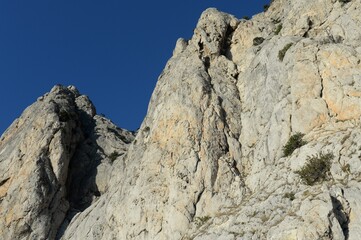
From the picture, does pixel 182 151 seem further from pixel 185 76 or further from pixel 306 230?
pixel 306 230

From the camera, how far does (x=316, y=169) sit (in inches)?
1024

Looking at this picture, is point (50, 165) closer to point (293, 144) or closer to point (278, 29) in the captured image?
point (278, 29)

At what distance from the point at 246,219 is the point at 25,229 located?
28.0 metres

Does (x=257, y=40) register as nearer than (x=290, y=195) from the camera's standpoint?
No

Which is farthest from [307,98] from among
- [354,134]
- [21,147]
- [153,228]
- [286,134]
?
[21,147]

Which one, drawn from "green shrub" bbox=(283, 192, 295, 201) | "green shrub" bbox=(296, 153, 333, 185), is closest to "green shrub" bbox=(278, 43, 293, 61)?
"green shrub" bbox=(296, 153, 333, 185)

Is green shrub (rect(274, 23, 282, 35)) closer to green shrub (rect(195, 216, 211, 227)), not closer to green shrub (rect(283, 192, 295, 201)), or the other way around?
green shrub (rect(195, 216, 211, 227))

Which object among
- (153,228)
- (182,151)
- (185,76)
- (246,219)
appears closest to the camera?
(246,219)

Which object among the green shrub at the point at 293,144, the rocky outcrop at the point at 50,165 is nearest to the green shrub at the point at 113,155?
the rocky outcrop at the point at 50,165

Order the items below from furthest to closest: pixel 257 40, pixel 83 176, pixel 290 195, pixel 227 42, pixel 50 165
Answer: pixel 83 176 < pixel 227 42 < pixel 50 165 < pixel 257 40 < pixel 290 195

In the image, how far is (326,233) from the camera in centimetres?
2080

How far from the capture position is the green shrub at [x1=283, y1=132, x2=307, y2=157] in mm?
29280

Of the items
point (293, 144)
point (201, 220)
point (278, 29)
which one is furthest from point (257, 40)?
point (201, 220)

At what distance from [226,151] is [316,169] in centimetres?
1067
